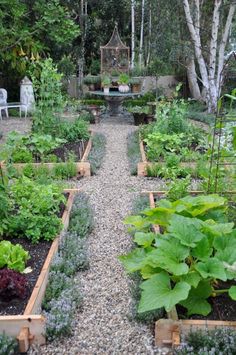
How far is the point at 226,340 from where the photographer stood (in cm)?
244

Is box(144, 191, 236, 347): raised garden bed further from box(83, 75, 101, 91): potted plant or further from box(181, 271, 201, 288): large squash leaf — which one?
box(83, 75, 101, 91): potted plant

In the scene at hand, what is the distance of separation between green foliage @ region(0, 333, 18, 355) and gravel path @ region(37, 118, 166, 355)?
0.59 ft

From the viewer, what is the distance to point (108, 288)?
3303 millimetres

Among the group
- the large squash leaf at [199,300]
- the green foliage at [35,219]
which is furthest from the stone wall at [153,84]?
the large squash leaf at [199,300]

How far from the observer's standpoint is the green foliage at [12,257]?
3.10m

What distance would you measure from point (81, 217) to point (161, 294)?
201cm

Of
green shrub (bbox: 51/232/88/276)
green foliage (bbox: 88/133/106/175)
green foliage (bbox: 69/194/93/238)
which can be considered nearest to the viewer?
green shrub (bbox: 51/232/88/276)

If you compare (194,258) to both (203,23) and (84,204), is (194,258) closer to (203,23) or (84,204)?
(84,204)

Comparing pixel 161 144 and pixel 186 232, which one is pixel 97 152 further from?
pixel 186 232

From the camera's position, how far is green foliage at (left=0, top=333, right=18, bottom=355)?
2.42 m

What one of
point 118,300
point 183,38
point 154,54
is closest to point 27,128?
point 154,54

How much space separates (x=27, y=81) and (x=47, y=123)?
5.84 m

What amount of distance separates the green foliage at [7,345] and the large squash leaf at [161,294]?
2.63 feet

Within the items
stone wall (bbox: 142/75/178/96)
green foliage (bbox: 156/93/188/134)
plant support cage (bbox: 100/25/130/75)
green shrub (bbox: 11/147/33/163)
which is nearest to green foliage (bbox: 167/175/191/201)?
green shrub (bbox: 11/147/33/163)
